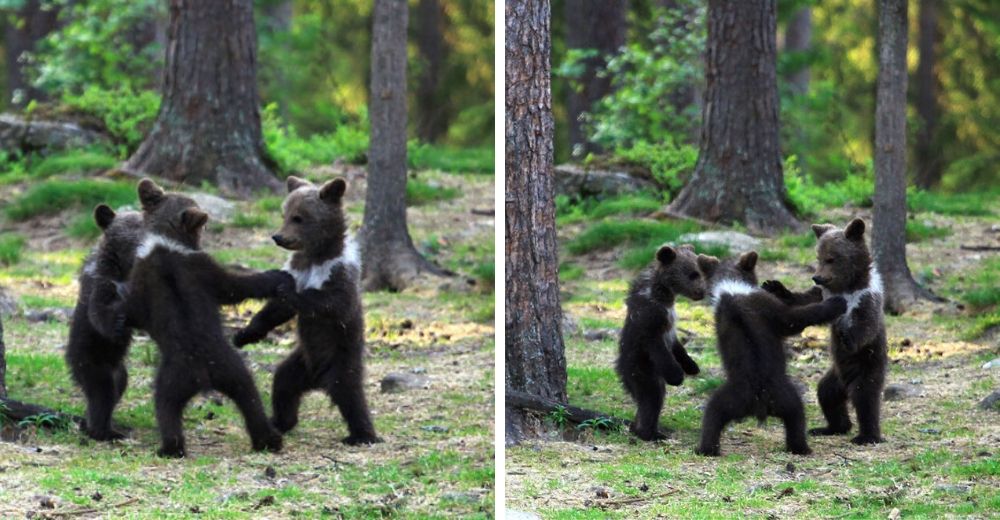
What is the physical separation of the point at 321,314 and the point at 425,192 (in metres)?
4.19

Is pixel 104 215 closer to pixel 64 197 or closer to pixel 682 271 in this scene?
pixel 682 271

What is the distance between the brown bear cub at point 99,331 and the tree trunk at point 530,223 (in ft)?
4.65

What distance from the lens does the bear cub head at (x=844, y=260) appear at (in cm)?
481

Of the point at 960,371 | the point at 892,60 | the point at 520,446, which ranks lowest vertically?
the point at 520,446

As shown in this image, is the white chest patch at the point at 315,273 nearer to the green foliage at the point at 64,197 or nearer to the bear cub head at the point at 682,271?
the bear cub head at the point at 682,271

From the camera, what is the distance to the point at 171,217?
4.65 meters

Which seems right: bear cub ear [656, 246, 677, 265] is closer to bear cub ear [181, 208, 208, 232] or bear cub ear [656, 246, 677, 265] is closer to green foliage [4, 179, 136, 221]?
bear cub ear [181, 208, 208, 232]

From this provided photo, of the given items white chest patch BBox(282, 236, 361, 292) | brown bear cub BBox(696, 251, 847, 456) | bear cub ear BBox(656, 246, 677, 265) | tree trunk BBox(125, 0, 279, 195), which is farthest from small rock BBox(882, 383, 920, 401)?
tree trunk BBox(125, 0, 279, 195)

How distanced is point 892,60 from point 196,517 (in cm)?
295

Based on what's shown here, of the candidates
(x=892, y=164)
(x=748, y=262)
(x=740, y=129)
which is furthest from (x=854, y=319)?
(x=740, y=129)

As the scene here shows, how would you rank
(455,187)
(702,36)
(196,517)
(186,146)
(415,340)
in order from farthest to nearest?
(455,187) → (186,146) → (702,36) → (415,340) → (196,517)

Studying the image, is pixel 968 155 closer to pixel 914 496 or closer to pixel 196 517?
pixel 914 496

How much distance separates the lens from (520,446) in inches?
214

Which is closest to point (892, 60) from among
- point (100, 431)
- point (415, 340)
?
point (415, 340)
